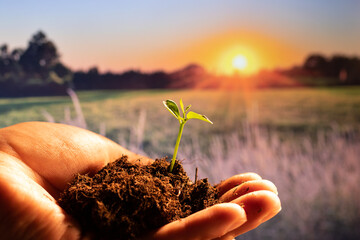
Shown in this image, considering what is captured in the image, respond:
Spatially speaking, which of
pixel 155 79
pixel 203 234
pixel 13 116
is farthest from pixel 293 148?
pixel 13 116

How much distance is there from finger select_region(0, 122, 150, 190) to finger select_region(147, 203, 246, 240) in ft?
1.17

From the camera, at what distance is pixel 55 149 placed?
867 mm

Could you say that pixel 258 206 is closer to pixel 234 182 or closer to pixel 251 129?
pixel 234 182

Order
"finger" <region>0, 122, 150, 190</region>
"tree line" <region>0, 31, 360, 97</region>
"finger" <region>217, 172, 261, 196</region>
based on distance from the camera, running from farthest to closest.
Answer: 1. "tree line" <region>0, 31, 360, 97</region>
2. "finger" <region>217, 172, 261, 196</region>
3. "finger" <region>0, 122, 150, 190</region>

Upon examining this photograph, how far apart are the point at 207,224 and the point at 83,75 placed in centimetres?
148

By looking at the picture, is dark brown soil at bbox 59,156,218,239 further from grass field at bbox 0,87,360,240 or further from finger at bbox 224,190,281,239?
grass field at bbox 0,87,360,240

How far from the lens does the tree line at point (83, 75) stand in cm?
169

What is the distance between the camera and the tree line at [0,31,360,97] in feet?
5.54

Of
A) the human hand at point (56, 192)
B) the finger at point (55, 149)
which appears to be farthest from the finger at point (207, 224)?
the finger at point (55, 149)

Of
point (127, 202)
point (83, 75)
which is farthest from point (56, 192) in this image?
point (83, 75)

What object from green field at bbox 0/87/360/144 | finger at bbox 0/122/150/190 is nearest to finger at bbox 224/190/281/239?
finger at bbox 0/122/150/190

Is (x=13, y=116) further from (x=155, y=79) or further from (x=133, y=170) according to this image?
(x=133, y=170)

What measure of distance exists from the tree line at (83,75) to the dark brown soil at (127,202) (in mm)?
1137

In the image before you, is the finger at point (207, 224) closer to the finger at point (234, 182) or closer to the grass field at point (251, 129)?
the finger at point (234, 182)
